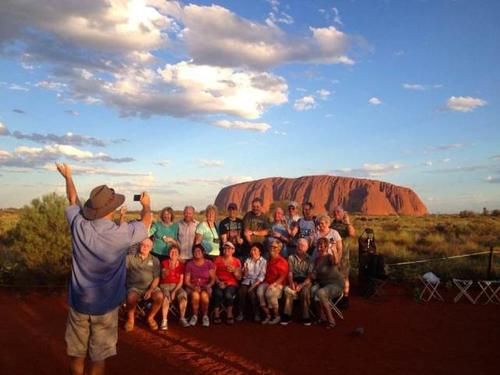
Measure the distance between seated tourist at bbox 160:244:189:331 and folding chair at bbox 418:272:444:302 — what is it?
4582 millimetres

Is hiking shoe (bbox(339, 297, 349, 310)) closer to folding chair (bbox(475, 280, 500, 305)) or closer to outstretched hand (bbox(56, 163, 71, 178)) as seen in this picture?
folding chair (bbox(475, 280, 500, 305))

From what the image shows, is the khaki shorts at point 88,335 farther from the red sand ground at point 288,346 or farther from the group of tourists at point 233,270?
the group of tourists at point 233,270

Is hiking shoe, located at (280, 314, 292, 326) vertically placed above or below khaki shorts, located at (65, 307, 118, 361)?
below

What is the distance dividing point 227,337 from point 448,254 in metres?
9.38

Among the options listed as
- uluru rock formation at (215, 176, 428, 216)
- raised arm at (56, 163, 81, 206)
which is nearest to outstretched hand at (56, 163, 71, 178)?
raised arm at (56, 163, 81, 206)

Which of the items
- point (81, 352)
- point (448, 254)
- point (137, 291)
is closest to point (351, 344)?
point (137, 291)

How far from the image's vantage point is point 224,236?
289 inches

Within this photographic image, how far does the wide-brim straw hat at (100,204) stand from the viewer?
3057 millimetres

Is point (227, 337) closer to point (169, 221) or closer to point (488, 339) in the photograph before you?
point (169, 221)

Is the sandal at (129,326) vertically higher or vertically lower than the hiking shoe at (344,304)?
lower

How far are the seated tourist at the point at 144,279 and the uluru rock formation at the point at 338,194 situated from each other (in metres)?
71.2

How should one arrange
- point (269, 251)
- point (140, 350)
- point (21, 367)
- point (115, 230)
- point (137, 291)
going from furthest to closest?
point (269, 251), point (137, 291), point (140, 350), point (21, 367), point (115, 230)

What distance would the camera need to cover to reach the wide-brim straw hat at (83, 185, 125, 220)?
3057mm

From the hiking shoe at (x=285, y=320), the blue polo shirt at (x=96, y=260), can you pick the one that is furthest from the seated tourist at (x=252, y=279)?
the blue polo shirt at (x=96, y=260)
